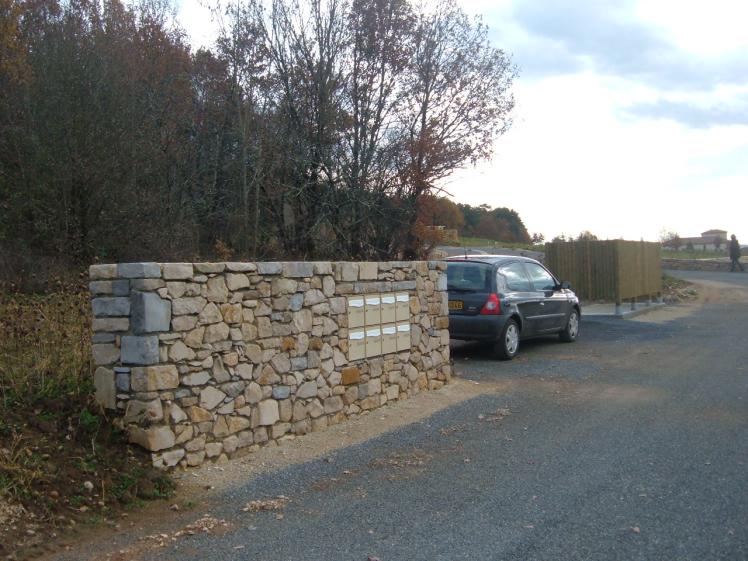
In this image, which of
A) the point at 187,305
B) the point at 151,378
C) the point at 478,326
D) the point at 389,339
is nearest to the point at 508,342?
the point at 478,326

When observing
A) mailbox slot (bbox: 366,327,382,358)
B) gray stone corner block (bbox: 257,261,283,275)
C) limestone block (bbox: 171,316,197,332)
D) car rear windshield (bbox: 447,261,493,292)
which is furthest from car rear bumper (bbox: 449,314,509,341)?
limestone block (bbox: 171,316,197,332)

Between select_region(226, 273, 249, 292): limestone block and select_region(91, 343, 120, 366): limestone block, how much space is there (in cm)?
111

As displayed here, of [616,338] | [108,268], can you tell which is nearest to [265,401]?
[108,268]

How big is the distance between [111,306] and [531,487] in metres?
3.60

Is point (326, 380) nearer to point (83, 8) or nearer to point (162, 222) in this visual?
point (162, 222)

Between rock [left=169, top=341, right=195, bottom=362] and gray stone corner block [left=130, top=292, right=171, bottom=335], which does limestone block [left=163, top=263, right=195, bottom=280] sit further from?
rock [left=169, top=341, right=195, bottom=362]

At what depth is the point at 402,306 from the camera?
9062mm

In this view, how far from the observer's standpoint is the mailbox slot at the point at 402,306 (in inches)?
352

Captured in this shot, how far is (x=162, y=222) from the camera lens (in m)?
13.7

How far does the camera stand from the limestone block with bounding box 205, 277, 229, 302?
636cm

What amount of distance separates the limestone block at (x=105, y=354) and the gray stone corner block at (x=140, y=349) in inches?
4.9

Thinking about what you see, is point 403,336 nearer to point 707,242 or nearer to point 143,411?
point 143,411

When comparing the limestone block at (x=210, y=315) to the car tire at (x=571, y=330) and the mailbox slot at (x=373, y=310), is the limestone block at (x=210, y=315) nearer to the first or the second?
the mailbox slot at (x=373, y=310)

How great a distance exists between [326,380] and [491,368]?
4428mm
